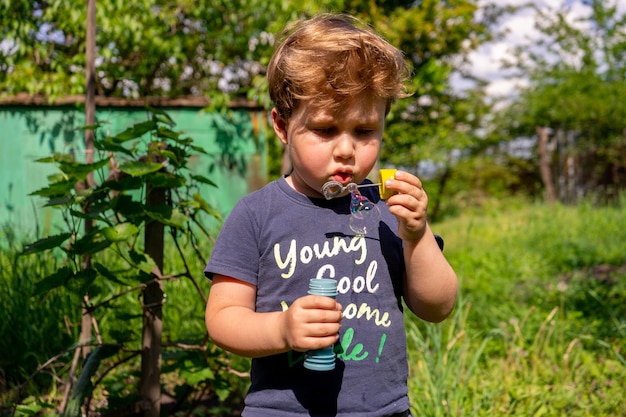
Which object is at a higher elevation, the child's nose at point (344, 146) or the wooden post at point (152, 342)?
the child's nose at point (344, 146)

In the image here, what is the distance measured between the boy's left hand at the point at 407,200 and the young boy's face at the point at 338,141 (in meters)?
0.11

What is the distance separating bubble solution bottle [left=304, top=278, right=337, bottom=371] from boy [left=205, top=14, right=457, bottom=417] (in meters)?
0.14

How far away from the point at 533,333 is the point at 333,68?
2372mm

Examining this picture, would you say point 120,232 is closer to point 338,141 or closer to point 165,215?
point 165,215

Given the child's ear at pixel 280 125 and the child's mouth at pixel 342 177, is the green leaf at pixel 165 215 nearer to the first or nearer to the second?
the child's ear at pixel 280 125

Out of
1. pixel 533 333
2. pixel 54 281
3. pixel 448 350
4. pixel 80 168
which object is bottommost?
pixel 533 333

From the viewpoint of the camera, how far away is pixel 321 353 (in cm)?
112

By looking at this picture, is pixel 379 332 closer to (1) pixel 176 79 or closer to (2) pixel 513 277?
(2) pixel 513 277

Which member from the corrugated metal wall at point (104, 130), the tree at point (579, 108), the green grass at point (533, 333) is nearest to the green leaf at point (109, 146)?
the green grass at point (533, 333)

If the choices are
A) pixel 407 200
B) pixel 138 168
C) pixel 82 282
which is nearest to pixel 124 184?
pixel 138 168

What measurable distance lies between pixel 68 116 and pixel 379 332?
5.26 meters

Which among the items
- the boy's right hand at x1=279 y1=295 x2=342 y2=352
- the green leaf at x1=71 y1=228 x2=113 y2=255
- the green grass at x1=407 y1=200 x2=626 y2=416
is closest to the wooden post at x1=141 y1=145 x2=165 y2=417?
the green leaf at x1=71 y1=228 x2=113 y2=255

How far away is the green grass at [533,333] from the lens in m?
2.37

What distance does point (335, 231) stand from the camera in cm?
137
